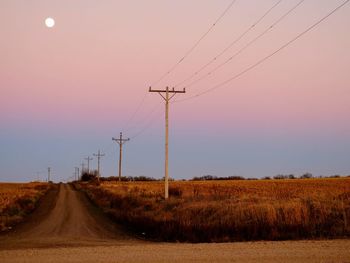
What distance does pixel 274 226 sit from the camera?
21.7m

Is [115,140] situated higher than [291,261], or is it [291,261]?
[115,140]

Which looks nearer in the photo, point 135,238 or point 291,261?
point 291,261

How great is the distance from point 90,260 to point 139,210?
21.7 metres

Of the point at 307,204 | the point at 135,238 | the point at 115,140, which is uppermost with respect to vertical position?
the point at 115,140

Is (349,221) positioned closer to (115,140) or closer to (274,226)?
(274,226)

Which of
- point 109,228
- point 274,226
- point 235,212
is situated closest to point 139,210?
point 109,228

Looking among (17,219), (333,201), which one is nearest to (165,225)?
(333,201)

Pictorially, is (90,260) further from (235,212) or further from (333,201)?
(333,201)

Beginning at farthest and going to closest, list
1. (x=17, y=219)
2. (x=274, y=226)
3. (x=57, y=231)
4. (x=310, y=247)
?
(x=17, y=219) < (x=57, y=231) < (x=274, y=226) < (x=310, y=247)

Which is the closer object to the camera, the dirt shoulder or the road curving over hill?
the dirt shoulder

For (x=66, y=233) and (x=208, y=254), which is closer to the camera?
(x=208, y=254)

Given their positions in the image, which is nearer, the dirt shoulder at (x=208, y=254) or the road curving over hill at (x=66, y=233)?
the dirt shoulder at (x=208, y=254)

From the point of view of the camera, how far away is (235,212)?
24250mm

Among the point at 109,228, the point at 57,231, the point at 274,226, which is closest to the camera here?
the point at 274,226
